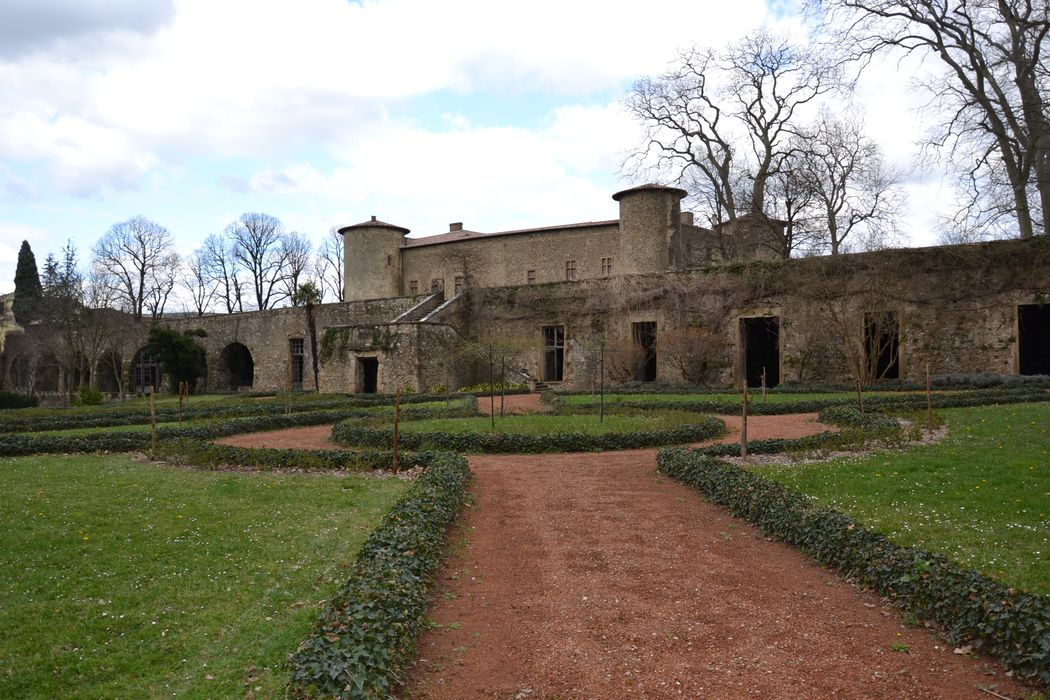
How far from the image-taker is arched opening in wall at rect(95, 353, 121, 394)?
140ft

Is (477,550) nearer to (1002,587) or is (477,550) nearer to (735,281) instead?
(1002,587)

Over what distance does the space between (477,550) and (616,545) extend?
1432mm

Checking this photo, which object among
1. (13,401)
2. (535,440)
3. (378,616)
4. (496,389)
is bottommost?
(378,616)

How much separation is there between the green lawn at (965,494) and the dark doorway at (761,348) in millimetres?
15986

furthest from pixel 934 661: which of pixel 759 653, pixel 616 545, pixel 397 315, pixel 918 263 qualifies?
pixel 397 315

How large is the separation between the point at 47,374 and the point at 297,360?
18049mm

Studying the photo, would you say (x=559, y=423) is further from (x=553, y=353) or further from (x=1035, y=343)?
(x=1035, y=343)

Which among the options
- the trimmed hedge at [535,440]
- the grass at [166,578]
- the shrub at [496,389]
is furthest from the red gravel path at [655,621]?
the shrub at [496,389]

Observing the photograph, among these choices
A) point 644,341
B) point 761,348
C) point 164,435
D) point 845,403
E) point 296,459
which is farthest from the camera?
point 761,348

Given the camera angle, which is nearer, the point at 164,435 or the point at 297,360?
Answer: the point at 164,435

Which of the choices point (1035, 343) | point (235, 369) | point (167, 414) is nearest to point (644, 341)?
point (1035, 343)

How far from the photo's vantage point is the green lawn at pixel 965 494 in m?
6.42

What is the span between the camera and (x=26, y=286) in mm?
47750

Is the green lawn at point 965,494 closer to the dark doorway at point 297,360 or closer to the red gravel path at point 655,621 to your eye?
the red gravel path at point 655,621
